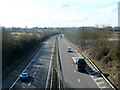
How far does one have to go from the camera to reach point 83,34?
5047 centimetres

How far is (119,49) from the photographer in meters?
25.0

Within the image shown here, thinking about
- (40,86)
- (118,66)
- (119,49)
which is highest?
(119,49)

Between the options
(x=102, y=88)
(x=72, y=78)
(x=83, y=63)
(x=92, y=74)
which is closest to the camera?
(x=102, y=88)

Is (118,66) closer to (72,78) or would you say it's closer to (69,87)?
(72,78)

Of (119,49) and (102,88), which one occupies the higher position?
(119,49)

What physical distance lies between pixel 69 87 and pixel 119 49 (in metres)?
9.92

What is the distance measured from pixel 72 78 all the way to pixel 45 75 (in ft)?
12.8

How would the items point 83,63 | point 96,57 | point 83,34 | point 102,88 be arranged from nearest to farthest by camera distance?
point 102,88 → point 83,63 → point 96,57 → point 83,34

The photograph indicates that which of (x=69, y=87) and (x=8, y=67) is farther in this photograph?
(x=8, y=67)

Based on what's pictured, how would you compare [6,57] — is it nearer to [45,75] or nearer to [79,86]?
[45,75]

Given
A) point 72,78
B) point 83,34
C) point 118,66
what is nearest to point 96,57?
point 118,66

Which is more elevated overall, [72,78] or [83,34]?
[83,34]
